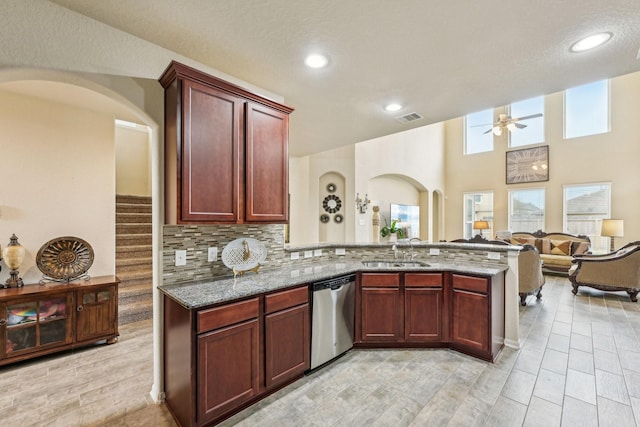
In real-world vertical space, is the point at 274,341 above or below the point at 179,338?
below

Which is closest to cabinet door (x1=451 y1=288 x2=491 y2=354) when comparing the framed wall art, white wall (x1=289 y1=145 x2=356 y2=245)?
white wall (x1=289 y1=145 x2=356 y2=245)

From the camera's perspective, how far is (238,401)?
1940 millimetres

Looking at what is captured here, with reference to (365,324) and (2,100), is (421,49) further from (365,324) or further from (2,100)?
(2,100)

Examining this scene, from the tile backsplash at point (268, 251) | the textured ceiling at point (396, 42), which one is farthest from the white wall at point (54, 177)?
the textured ceiling at point (396, 42)

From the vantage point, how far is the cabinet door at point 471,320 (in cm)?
265

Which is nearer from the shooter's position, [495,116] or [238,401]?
[238,401]

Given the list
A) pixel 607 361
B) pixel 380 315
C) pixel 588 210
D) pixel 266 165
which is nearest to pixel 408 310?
pixel 380 315

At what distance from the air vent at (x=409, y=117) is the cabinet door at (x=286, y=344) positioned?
244 cm

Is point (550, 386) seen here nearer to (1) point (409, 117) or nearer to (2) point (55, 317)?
(1) point (409, 117)

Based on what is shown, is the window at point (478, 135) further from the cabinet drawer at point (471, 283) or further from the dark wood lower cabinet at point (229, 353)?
the dark wood lower cabinet at point (229, 353)

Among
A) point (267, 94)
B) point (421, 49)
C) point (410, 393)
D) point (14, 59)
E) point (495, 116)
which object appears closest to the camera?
point (14, 59)

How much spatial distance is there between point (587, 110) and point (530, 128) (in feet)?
3.91

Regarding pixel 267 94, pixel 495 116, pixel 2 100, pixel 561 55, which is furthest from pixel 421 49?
pixel 495 116

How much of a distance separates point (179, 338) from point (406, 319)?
2.14 meters
